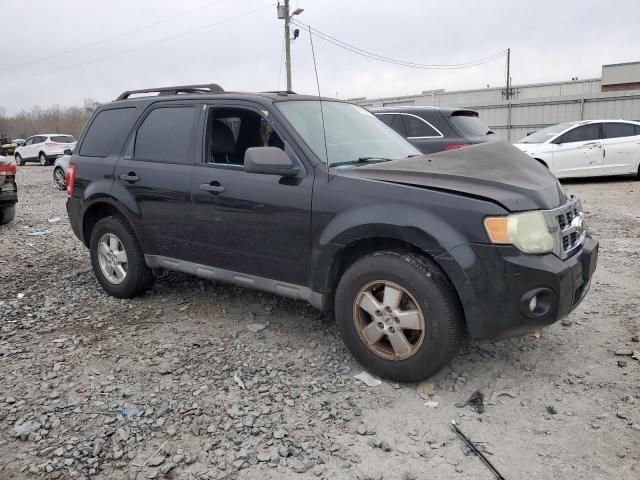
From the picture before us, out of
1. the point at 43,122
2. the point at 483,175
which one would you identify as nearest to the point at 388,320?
the point at 483,175

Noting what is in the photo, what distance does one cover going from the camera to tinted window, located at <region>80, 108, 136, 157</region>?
4.84 m

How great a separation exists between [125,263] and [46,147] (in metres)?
25.7

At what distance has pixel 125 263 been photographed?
482 centimetres

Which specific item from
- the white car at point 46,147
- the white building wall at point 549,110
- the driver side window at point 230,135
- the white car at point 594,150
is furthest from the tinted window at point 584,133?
the white car at point 46,147

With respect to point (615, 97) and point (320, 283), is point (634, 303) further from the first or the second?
point (615, 97)

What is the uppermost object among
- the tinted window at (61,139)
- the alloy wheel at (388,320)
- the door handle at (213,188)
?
the tinted window at (61,139)

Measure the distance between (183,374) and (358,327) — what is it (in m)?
1.22

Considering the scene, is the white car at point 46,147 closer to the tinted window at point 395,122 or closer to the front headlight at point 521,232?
the tinted window at point 395,122

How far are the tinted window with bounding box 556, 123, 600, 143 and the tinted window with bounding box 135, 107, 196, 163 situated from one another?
35.5 ft

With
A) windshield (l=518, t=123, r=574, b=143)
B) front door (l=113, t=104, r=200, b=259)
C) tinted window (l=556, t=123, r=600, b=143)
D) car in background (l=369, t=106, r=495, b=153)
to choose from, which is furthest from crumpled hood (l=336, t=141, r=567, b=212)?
windshield (l=518, t=123, r=574, b=143)

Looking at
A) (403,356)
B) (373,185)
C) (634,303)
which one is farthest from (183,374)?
(634,303)

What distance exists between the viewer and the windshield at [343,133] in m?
3.77

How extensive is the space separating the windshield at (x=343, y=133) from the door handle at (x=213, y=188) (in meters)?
0.73

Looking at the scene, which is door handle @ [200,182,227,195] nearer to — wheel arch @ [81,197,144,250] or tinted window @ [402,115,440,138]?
wheel arch @ [81,197,144,250]
